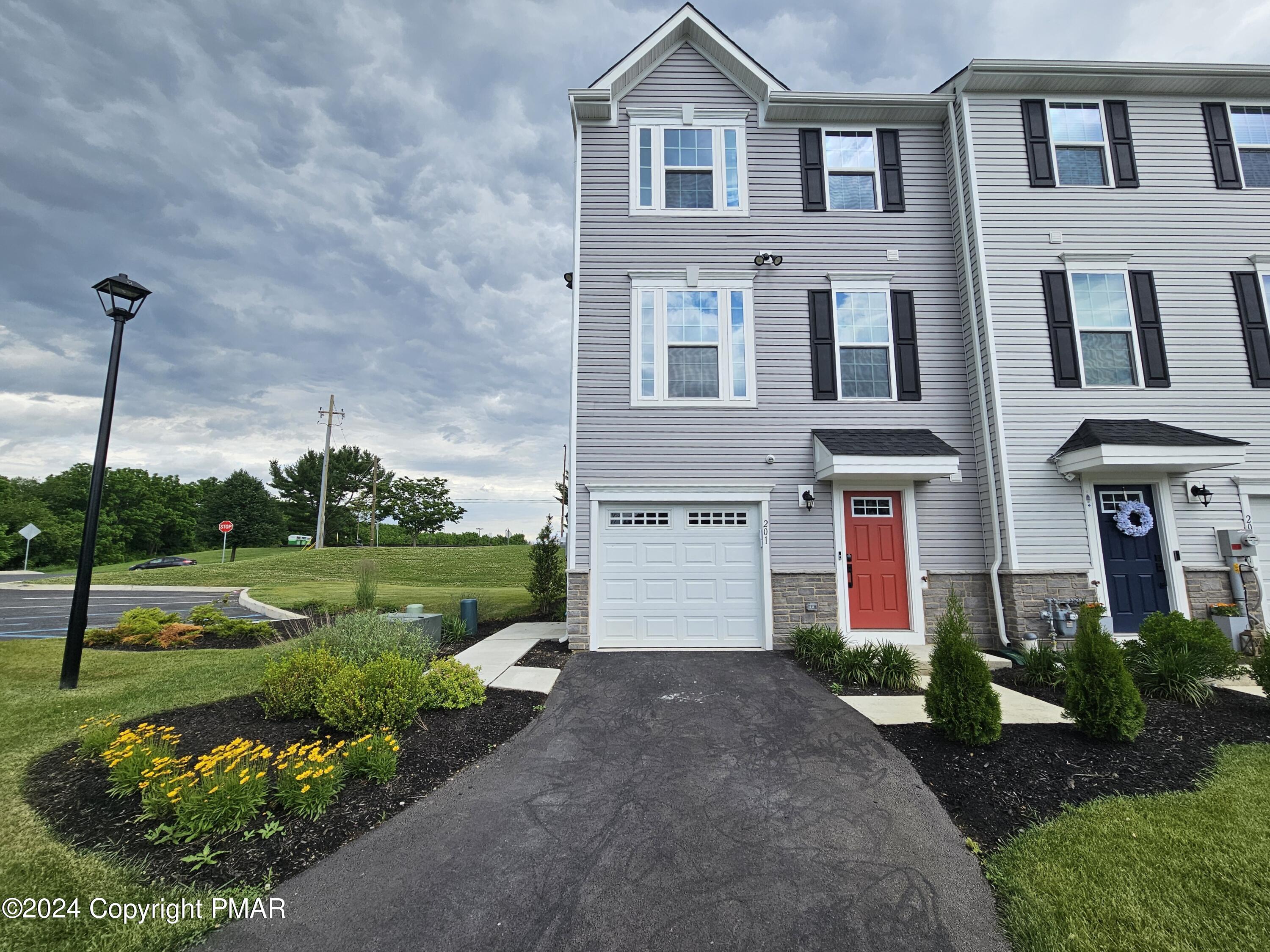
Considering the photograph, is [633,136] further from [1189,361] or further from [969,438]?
[1189,361]

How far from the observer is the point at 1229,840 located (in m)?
2.79

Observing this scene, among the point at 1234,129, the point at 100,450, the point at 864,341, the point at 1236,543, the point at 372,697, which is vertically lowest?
the point at 372,697

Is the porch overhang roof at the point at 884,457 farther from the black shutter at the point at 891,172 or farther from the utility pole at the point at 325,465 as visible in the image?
the utility pole at the point at 325,465

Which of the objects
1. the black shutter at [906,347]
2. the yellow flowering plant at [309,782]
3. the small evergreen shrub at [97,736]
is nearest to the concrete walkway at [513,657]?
the yellow flowering plant at [309,782]

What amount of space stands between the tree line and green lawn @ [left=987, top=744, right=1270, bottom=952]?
35.6 meters

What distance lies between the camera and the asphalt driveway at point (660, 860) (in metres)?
2.26

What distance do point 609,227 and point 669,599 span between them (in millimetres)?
6166

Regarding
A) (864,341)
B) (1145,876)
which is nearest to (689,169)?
(864,341)

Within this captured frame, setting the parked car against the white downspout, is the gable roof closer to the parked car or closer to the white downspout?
the white downspout

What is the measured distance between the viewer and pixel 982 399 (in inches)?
308

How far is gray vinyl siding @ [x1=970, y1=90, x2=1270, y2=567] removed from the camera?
7.50 metres

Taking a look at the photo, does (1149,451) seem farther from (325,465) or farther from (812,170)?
(325,465)

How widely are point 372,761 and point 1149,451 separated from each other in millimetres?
9916

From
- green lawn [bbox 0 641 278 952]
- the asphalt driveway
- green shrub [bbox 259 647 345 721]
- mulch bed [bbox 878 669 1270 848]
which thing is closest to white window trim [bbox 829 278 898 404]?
mulch bed [bbox 878 669 1270 848]
